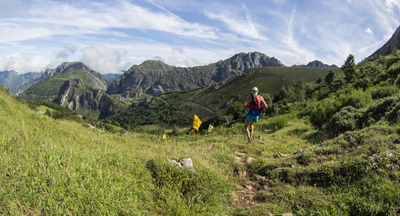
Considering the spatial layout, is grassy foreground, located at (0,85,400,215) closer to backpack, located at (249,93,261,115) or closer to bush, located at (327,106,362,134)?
bush, located at (327,106,362,134)

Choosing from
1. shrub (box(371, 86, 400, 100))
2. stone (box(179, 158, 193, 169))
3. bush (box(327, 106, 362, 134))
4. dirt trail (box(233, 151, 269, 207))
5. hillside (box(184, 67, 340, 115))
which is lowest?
dirt trail (box(233, 151, 269, 207))

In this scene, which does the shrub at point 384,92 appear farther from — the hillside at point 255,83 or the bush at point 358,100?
the hillside at point 255,83

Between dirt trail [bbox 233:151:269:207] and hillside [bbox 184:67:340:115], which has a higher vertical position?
hillside [bbox 184:67:340:115]

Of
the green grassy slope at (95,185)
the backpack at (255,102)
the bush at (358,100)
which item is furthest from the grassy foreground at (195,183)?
the bush at (358,100)

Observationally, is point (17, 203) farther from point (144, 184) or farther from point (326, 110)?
point (326, 110)

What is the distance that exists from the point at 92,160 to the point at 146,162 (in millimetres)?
1288

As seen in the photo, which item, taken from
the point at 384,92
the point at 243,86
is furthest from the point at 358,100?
the point at 243,86

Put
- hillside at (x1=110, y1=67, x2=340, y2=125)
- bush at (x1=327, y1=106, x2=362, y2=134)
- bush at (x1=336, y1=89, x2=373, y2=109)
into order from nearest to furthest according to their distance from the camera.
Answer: bush at (x1=327, y1=106, x2=362, y2=134) < bush at (x1=336, y1=89, x2=373, y2=109) < hillside at (x1=110, y1=67, x2=340, y2=125)

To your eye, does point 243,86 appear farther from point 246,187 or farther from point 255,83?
point 246,187

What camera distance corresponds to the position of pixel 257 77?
17375cm

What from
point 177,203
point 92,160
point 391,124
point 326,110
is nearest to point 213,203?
point 177,203

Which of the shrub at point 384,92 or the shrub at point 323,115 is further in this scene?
the shrub at point 323,115

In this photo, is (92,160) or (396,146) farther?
(396,146)

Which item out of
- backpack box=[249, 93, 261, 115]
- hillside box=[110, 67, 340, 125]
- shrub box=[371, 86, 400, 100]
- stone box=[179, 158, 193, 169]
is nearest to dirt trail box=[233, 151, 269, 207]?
stone box=[179, 158, 193, 169]
